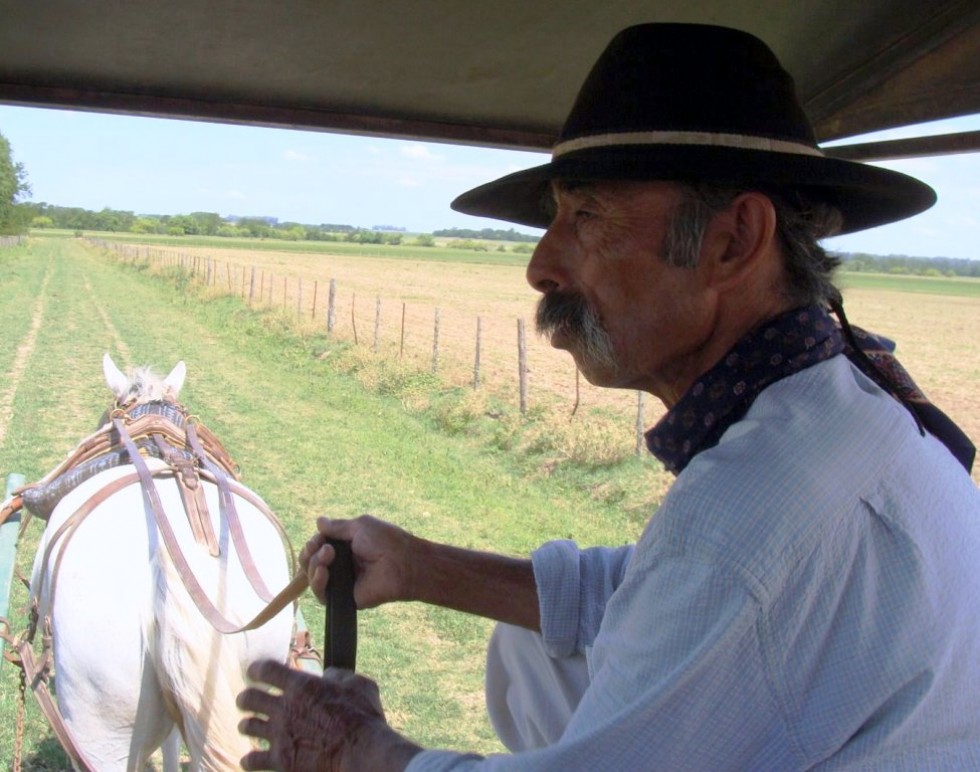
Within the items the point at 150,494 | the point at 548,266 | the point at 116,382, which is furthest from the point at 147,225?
the point at 548,266

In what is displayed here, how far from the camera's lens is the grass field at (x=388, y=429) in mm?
5227

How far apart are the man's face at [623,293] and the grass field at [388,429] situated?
0.51 meters

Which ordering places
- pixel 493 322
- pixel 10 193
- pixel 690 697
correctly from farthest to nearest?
pixel 10 193 → pixel 493 322 → pixel 690 697

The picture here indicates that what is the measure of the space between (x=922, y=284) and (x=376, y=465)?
61873 mm

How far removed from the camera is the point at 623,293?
1349 millimetres

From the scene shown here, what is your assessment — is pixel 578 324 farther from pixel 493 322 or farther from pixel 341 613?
pixel 493 322

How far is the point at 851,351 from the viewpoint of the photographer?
139 cm

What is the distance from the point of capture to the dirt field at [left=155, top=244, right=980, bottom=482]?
1334 centimetres

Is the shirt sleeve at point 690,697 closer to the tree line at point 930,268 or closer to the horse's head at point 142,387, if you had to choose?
the horse's head at point 142,387

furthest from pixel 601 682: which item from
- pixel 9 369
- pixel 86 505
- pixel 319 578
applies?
pixel 9 369

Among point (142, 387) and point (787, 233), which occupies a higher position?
point (787, 233)

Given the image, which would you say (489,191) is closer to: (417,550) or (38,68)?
(417,550)

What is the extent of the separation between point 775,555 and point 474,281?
1631 inches

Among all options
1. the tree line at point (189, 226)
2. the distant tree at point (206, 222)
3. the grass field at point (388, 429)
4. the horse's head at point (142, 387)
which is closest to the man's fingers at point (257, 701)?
the grass field at point (388, 429)
